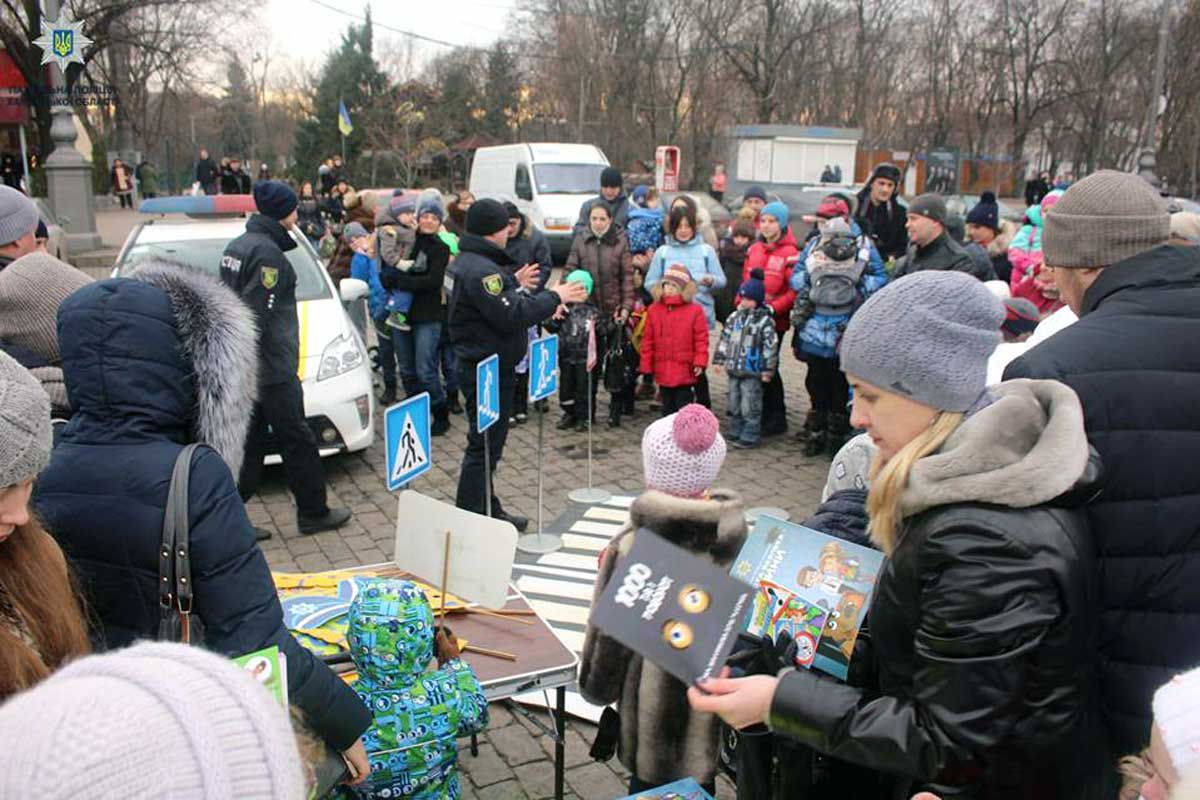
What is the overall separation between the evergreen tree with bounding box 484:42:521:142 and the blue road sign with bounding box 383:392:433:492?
45.5 metres

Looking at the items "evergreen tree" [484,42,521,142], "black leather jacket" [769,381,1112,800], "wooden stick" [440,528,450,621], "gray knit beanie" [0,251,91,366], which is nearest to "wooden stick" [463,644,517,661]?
"wooden stick" [440,528,450,621]

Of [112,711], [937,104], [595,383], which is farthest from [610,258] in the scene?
[937,104]

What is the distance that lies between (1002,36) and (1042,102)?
130 inches

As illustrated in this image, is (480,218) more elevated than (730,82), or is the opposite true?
(730,82)

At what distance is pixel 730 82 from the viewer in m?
42.7

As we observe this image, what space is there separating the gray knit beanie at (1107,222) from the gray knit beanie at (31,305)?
3285 mm

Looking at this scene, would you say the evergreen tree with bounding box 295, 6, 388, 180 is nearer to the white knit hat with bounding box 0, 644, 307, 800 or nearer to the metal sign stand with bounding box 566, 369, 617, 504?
the metal sign stand with bounding box 566, 369, 617, 504

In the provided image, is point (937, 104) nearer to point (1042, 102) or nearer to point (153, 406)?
point (1042, 102)

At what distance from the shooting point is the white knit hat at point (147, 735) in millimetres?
856

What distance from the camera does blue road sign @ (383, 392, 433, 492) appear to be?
4.02 meters

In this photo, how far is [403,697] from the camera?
102 inches

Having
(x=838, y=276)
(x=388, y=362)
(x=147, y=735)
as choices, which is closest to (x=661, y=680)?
(x=147, y=735)

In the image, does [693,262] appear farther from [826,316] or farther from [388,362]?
[388,362]

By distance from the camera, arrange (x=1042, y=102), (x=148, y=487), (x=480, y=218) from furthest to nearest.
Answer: (x=1042, y=102)
(x=480, y=218)
(x=148, y=487)
